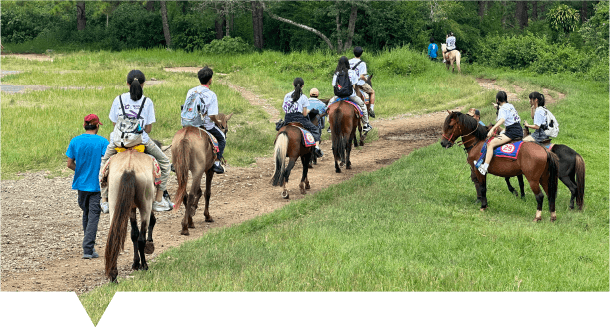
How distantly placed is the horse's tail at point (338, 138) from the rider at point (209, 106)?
4.23 m

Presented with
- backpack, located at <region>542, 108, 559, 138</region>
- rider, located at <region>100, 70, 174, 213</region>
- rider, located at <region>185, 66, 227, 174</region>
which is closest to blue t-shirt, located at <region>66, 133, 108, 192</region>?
rider, located at <region>100, 70, 174, 213</region>

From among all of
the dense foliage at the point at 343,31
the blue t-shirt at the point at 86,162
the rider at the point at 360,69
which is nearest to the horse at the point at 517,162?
the rider at the point at 360,69

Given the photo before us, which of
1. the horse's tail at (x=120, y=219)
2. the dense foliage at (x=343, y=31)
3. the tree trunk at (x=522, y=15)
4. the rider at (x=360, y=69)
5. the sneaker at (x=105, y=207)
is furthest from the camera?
the tree trunk at (x=522, y=15)

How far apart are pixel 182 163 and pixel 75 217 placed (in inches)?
106

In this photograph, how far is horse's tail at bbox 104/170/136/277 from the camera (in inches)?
287

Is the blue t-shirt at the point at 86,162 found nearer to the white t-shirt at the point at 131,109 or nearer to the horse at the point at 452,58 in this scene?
the white t-shirt at the point at 131,109

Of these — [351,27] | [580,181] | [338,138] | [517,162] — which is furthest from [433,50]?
[517,162]

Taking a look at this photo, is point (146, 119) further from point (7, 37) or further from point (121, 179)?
point (7, 37)

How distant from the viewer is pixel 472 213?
36.3 feet

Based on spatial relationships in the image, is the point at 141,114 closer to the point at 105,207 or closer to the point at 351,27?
the point at 105,207

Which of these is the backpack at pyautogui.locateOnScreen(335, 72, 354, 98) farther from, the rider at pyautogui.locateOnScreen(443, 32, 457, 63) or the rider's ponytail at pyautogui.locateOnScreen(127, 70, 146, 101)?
the rider at pyautogui.locateOnScreen(443, 32, 457, 63)

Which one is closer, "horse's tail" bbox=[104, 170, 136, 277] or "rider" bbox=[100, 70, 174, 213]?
"horse's tail" bbox=[104, 170, 136, 277]

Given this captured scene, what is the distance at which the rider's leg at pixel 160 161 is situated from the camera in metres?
8.31

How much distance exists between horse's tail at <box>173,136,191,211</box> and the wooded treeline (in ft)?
91.7
